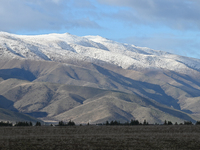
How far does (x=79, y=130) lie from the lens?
427ft

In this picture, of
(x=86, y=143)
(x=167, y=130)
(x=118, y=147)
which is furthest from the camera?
(x=167, y=130)

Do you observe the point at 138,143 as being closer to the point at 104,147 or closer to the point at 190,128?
the point at 104,147

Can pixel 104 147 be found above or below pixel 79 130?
below

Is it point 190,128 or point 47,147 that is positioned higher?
point 190,128

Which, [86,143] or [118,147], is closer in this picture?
[118,147]

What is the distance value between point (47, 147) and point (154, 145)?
72.0ft

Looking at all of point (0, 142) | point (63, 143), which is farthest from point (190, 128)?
point (0, 142)

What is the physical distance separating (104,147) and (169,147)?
517 inches

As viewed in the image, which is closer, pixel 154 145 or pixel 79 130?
pixel 154 145

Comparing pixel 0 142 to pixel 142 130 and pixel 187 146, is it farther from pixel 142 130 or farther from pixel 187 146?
pixel 142 130

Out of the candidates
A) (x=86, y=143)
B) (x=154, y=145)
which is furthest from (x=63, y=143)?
(x=154, y=145)

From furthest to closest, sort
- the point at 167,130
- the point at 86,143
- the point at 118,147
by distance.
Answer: the point at 167,130 → the point at 86,143 → the point at 118,147

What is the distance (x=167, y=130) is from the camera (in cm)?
12900

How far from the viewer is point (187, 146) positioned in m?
84.9
